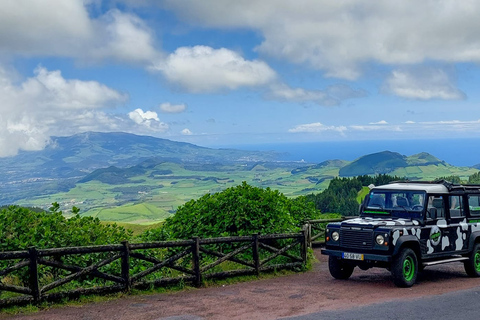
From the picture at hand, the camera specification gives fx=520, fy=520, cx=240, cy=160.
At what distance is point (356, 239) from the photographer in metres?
15.6

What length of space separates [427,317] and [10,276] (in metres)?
10.0

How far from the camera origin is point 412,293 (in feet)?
47.7

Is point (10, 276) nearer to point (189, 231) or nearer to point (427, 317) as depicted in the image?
point (189, 231)

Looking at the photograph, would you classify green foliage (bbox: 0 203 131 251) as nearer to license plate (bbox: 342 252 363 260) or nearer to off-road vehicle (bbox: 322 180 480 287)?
license plate (bbox: 342 252 363 260)

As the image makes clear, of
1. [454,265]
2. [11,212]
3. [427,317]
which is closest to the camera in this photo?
[427,317]

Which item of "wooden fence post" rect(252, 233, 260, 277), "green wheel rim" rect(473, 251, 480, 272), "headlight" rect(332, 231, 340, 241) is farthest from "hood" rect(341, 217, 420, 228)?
"green wheel rim" rect(473, 251, 480, 272)

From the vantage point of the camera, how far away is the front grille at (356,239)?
50.2ft

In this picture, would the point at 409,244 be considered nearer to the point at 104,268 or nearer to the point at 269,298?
the point at 269,298

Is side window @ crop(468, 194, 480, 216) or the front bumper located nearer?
the front bumper

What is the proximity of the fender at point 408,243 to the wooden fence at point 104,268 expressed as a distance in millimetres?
3999

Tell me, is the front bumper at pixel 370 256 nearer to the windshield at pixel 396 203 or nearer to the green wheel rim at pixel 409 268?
the green wheel rim at pixel 409 268

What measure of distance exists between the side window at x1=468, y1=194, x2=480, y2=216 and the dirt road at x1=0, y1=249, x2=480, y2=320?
7.34ft

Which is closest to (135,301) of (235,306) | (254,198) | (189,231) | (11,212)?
(235,306)

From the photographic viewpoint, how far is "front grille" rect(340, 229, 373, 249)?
15.3 m
